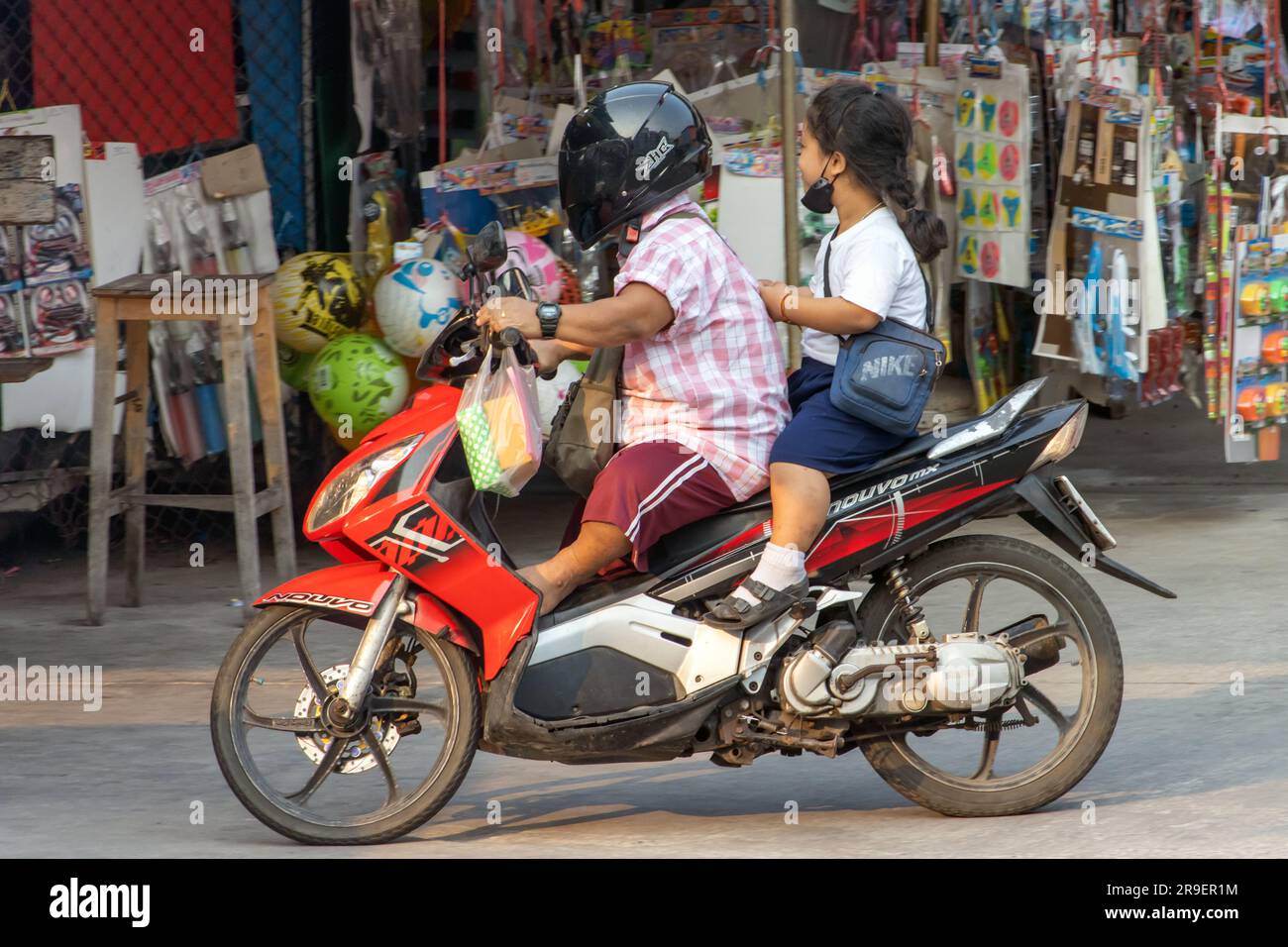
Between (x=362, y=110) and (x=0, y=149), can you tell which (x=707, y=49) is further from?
(x=0, y=149)

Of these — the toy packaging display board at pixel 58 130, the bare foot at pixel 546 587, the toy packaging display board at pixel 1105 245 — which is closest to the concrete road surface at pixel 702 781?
the bare foot at pixel 546 587

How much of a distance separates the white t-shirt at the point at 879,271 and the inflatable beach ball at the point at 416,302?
265cm

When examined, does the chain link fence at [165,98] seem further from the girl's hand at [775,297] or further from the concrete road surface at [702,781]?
the girl's hand at [775,297]

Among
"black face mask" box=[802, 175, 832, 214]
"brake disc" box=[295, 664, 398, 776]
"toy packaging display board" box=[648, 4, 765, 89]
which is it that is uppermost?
"toy packaging display board" box=[648, 4, 765, 89]

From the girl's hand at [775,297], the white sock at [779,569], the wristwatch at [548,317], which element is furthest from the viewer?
the girl's hand at [775,297]

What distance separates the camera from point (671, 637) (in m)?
3.88

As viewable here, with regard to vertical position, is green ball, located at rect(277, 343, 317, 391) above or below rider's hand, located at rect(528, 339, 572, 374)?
below

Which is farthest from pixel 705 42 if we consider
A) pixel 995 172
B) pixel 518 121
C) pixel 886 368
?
pixel 886 368

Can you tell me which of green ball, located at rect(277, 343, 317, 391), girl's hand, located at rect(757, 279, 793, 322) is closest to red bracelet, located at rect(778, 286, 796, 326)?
girl's hand, located at rect(757, 279, 793, 322)

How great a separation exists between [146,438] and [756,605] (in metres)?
3.31

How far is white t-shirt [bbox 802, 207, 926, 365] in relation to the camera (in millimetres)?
3828

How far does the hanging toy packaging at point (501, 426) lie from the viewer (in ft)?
12.2

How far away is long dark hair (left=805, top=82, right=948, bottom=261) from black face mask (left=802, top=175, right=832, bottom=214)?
3.5 inches

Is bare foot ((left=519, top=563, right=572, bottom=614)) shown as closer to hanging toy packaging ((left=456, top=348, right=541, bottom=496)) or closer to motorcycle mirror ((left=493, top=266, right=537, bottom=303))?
hanging toy packaging ((left=456, top=348, right=541, bottom=496))
